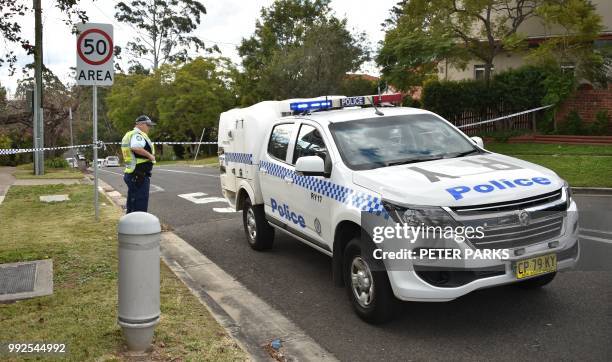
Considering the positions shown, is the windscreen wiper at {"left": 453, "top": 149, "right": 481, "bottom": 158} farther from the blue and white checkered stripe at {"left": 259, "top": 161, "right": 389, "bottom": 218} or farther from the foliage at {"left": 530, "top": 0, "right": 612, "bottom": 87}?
the foliage at {"left": 530, "top": 0, "right": 612, "bottom": 87}

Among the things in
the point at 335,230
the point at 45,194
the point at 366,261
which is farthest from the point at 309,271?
the point at 45,194

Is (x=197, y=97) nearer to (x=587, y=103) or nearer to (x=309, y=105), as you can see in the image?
(x=587, y=103)

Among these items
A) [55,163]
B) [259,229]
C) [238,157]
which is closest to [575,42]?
[238,157]

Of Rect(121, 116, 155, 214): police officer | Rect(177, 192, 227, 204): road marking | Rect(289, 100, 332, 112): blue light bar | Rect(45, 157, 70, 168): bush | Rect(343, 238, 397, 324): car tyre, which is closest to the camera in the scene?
Rect(343, 238, 397, 324): car tyre

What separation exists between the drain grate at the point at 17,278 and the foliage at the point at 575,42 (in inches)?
748

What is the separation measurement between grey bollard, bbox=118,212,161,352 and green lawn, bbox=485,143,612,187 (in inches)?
428

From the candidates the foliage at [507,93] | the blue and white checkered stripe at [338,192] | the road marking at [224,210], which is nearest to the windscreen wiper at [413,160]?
the blue and white checkered stripe at [338,192]

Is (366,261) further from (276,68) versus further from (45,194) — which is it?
(276,68)

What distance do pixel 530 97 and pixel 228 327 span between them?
19620 millimetres

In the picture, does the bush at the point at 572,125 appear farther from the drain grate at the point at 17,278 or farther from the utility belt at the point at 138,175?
the drain grate at the point at 17,278

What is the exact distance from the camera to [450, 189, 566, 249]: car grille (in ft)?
15.2

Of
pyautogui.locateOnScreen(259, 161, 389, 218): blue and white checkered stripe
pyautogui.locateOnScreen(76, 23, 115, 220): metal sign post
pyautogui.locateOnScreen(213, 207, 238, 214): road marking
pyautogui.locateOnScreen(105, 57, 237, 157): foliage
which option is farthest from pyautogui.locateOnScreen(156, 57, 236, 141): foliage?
pyautogui.locateOnScreen(259, 161, 389, 218): blue and white checkered stripe

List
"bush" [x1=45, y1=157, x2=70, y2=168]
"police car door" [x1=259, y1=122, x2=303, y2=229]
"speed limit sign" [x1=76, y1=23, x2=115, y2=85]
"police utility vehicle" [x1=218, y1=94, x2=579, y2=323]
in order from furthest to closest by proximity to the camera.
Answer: "bush" [x1=45, y1=157, x2=70, y2=168] < "speed limit sign" [x1=76, y1=23, x2=115, y2=85] < "police car door" [x1=259, y1=122, x2=303, y2=229] < "police utility vehicle" [x1=218, y1=94, x2=579, y2=323]

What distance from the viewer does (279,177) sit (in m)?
7.11
